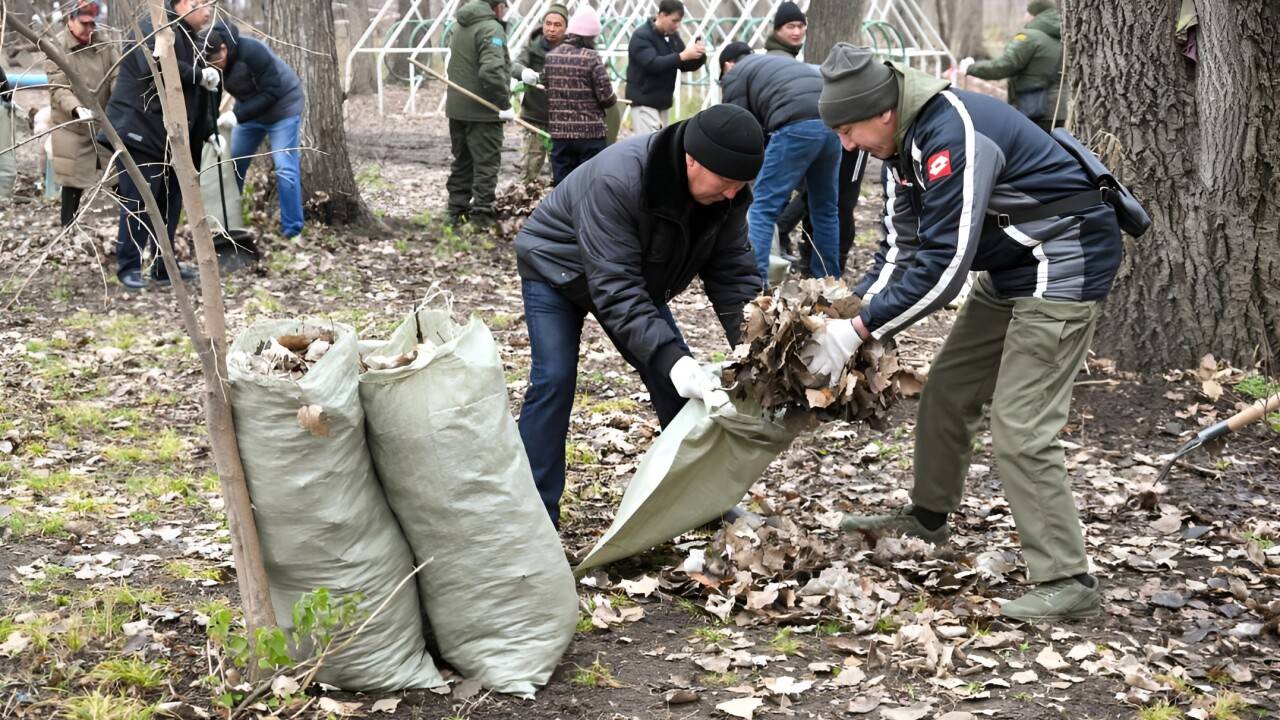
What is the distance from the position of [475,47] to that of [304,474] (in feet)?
24.8

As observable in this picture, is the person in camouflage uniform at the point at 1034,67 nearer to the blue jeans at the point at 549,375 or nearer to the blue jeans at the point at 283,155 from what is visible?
the blue jeans at the point at 283,155

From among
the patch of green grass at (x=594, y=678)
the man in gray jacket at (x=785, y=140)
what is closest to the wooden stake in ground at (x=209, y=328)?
the patch of green grass at (x=594, y=678)

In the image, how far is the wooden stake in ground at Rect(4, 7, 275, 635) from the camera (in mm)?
2846

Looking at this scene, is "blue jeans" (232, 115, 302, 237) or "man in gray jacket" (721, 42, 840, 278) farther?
"blue jeans" (232, 115, 302, 237)

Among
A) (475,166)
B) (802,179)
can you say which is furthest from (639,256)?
(475,166)

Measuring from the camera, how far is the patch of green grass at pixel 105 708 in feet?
10.2

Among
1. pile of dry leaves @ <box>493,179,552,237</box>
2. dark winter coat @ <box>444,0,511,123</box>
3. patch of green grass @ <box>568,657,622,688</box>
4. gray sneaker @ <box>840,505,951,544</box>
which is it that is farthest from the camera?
pile of dry leaves @ <box>493,179,552,237</box>

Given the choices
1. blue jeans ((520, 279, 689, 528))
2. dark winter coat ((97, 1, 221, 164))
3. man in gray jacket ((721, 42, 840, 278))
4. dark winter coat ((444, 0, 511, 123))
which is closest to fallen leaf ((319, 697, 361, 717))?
blue jeans ((520, 279, 689, 528))

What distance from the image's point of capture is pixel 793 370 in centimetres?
375

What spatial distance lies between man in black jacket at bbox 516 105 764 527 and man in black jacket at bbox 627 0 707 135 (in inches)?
229

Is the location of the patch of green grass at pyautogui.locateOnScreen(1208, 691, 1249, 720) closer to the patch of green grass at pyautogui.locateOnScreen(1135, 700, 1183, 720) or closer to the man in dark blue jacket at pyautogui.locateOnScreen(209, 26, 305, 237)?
the patch of green grass at pyautogui.locateOnScreen(1135, 700, 1183, 720)

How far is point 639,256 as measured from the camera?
4.04 meters

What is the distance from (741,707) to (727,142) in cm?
170

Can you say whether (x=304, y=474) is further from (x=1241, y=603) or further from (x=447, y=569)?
(x=1241, y=603)
